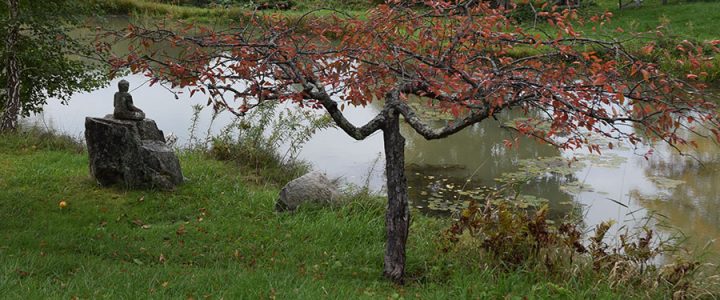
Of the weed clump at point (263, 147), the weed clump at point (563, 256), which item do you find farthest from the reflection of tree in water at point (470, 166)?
the weed clump at point (563, 256)

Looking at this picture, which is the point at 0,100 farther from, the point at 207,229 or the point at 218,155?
the point at 207,229

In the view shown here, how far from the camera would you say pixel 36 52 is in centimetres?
854

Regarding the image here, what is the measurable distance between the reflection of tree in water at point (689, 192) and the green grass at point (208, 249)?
2943 millimetres

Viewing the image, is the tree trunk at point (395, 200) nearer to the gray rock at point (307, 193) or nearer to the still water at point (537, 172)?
the gray rock at point (307, 193)

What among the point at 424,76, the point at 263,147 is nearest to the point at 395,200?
the point at 424,76

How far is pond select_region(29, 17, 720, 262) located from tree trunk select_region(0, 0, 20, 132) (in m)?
1.23

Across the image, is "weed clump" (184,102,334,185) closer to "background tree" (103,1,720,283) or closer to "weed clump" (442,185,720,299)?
"background tree" (103,1,720,283)

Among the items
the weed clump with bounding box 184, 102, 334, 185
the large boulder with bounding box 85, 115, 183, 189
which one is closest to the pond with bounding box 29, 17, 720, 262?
the weed clump with bounding box 184, 102, 334, 185

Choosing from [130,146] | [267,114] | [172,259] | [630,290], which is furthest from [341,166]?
[630,290]

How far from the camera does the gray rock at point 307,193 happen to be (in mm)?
6711

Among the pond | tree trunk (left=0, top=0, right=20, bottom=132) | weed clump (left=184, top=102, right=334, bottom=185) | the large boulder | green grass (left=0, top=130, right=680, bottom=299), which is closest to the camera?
green grass (left=0, top=130, right=680, bottom=299)

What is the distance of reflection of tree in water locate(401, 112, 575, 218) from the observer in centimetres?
844

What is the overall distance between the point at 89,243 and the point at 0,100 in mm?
5032

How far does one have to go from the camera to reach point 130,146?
706 centimetres
